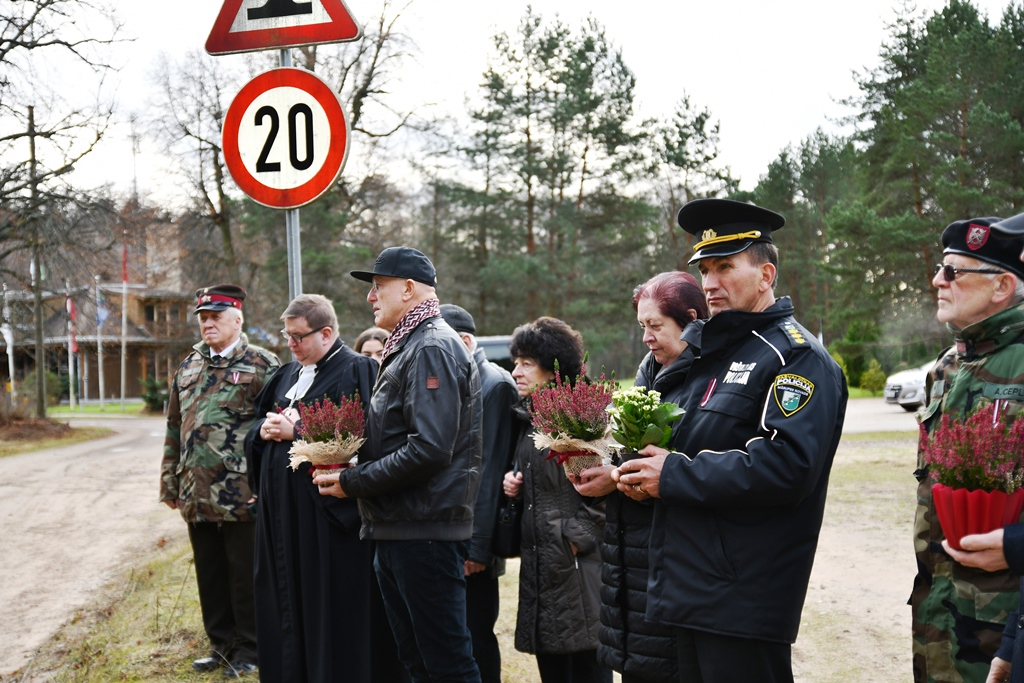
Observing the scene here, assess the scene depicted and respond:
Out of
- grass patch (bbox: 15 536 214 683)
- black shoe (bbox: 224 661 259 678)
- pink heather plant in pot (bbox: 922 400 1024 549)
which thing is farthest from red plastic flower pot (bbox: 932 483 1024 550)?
grass patch (bbox: 15 536 214 683)

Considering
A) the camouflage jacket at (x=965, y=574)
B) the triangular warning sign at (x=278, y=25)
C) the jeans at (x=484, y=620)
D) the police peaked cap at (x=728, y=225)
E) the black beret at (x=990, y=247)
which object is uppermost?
the triangular warning sign at (x=278, y=25)

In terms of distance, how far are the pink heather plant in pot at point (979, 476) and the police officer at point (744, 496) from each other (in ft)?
1.32

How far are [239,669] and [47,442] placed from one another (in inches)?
847

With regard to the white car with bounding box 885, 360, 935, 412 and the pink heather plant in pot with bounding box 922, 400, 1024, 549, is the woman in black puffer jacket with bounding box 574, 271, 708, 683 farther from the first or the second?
the white car with bounding box 885, 360, 935, 412

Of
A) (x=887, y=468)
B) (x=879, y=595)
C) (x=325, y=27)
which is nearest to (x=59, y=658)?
(x=325, y=27)

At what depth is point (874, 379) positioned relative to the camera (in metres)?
38.0

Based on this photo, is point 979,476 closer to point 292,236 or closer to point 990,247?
point 990,247

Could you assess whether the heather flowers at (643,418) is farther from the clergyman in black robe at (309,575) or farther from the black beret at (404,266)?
the clergyman in black robe at (309,575)

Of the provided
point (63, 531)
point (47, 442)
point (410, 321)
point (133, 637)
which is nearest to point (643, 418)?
point (410, 321)

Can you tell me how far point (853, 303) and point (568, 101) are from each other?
42.5 ft

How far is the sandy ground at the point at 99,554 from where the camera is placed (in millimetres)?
6672

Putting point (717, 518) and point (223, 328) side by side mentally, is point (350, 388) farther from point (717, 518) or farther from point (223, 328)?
point (717, 518)

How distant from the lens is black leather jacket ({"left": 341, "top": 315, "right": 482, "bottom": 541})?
397cm

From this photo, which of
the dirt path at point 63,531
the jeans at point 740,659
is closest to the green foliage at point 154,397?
the dirt path at point 63,531
